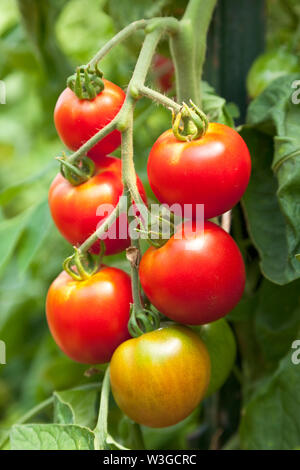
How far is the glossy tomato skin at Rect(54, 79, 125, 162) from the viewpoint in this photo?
53cm

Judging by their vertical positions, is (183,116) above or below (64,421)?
above

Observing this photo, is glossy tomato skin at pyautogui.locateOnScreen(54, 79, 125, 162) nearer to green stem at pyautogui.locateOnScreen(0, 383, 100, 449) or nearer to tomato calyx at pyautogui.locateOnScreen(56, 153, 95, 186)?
tomato calyx at pyautogui.locateOnScreen(56, 153, 95, 186)

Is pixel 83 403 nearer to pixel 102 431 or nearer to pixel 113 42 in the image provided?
pixel 102 431

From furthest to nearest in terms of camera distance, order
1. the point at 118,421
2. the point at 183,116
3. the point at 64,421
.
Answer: the point at 118,421
the point at 64,421
the point at 183,116

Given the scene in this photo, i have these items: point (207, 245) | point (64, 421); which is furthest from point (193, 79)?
point (64, 421)

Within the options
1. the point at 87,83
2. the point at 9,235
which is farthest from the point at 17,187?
the point at 87,83

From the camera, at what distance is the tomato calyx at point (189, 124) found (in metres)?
0.48

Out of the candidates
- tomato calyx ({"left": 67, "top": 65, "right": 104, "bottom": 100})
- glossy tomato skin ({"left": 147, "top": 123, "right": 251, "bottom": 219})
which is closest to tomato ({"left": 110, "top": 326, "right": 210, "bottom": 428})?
glossy tomato skin ({"left": 147, "top": 123, "right": 251, "bottom": 219})

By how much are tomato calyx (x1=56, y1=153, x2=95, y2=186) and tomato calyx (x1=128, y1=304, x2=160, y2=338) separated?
13cm

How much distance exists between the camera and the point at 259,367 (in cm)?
81

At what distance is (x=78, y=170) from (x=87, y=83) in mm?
77

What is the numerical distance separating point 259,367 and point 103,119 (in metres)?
0.44

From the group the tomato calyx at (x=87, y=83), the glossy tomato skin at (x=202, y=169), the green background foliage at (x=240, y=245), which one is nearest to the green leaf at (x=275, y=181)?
the green background foliage at (x=240, y=245)
